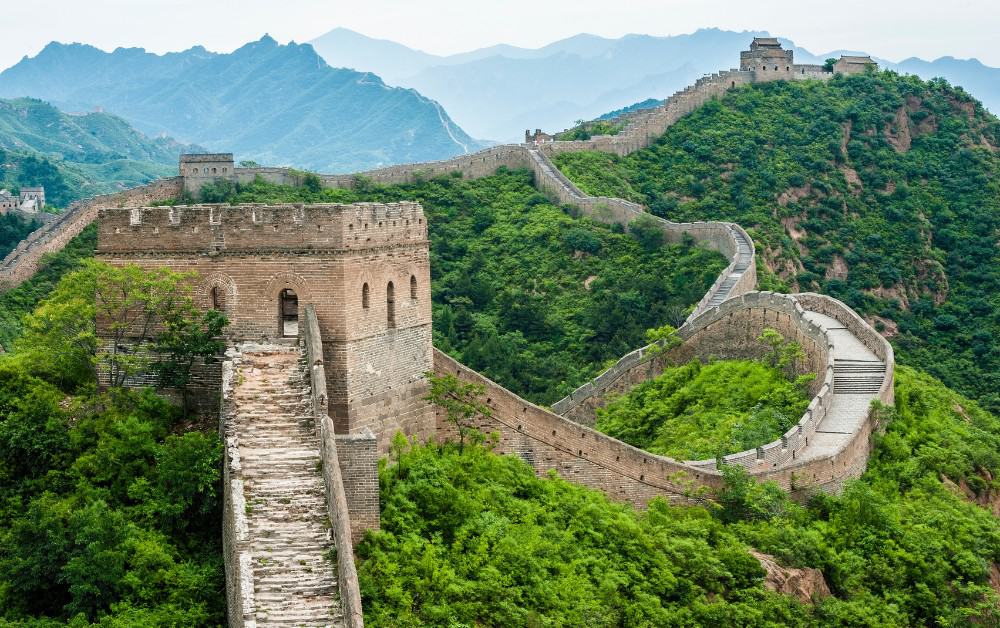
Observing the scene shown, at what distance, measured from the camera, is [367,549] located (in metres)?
23.6

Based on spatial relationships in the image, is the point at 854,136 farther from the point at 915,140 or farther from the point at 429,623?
the point at 429,623

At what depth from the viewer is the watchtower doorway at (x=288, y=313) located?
2670 cm

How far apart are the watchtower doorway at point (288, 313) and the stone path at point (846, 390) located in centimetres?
1220

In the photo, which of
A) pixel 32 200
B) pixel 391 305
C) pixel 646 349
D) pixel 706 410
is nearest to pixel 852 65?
pixel 646 349

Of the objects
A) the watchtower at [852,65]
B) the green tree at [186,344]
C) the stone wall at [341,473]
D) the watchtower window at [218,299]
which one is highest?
the watchtower at [852,65]

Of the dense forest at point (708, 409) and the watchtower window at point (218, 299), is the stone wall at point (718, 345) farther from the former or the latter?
the watchtower window at point (218, 299)

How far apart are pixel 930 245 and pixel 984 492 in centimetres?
4283

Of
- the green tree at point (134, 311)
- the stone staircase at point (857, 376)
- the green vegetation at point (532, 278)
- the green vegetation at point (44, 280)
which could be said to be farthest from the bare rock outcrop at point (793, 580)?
the green vegetation at point (44, 280)

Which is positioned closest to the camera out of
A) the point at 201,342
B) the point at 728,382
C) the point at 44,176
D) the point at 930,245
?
the point at 201,342

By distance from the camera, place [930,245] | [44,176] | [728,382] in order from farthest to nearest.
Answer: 1. [44,176]
2. [930,245]
3. [728,382]

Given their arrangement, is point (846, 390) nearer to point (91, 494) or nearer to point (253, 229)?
point (253, 229)

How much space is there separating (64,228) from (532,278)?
21.3m

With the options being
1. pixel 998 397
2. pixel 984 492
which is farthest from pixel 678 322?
pixel 984 492

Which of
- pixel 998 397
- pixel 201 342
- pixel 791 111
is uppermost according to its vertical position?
pixel 791 111
